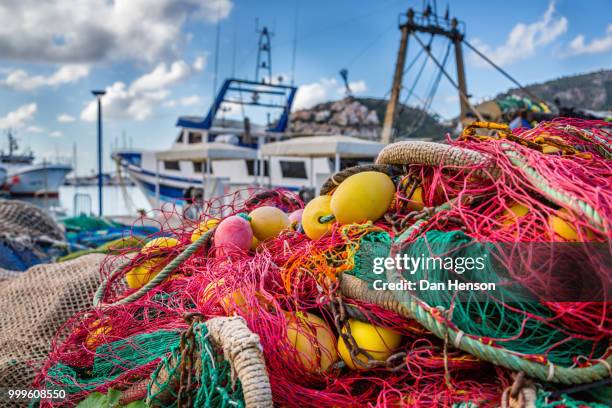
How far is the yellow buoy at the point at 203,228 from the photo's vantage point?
103 inches

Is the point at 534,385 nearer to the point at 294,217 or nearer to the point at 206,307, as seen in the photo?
the point at 206,307

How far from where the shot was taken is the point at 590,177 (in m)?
1.65

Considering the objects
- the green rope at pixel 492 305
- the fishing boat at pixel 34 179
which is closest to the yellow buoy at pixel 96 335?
the green rope at pixel 492 305

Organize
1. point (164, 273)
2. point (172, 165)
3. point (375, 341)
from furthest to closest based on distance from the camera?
point (172, 165), point (164, 273), point (375, 341)

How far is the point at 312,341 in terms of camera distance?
1.74 meters

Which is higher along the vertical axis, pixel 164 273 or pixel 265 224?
pixel 265 224

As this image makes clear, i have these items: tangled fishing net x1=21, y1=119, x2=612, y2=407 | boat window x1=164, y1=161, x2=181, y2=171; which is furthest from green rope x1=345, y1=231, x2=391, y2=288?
boat window x1=164, y1=161, x2=181, y2=171

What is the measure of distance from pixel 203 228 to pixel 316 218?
78 cm

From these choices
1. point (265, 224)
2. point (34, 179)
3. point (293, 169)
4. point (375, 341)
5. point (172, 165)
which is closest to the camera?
point (375, 341)

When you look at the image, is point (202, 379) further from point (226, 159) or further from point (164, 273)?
point (226, 159)

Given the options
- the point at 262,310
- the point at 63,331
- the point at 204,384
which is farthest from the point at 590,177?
the point at 63,331

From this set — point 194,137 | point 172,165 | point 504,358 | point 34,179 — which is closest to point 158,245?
point 504,358

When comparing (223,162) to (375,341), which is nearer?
(375,341)

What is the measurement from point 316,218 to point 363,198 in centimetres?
27
